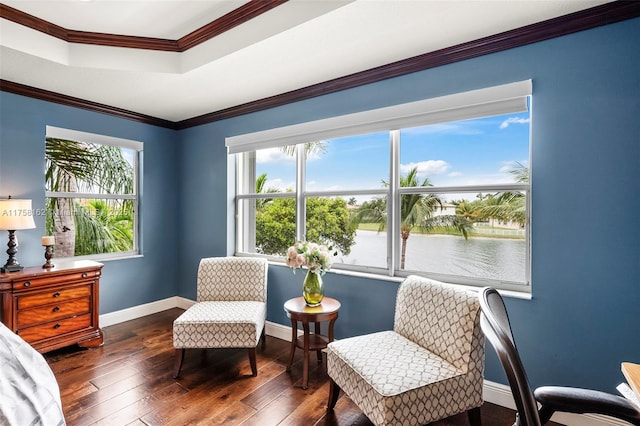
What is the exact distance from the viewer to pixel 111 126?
3625 mm

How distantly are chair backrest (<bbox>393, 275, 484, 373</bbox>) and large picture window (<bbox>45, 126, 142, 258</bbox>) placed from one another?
3268 millimetres

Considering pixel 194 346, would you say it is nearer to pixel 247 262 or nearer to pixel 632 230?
pixel 247 262

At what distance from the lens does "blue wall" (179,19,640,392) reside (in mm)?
1825

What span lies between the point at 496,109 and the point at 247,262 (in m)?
2.38

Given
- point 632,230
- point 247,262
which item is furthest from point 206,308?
point 632,230

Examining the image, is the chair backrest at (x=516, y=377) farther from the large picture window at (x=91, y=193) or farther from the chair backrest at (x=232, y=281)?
the large picture window at (x=91, y=193)

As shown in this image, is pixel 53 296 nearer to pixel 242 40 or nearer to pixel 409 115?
pixel 242 40

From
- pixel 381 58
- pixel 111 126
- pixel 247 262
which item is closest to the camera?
pixel 381 58

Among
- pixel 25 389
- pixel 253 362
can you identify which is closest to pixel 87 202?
pixel 253 362

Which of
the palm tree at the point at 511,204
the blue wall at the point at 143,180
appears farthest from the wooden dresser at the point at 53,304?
the palm tree at the point at 511,204

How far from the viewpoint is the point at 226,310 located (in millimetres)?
2729

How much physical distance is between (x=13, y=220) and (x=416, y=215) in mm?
3205

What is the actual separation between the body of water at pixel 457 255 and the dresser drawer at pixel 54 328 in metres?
2.54

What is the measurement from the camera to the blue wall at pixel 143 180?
295 cm
